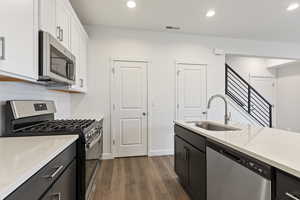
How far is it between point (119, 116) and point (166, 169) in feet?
4.82

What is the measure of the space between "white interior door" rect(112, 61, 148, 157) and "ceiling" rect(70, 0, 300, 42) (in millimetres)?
918

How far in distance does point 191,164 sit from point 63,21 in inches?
92.3

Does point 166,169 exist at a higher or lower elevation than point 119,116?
lower

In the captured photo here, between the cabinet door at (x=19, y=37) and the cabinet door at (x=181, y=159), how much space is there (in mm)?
1835

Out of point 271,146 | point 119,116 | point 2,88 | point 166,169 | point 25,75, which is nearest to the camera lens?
point 271,146

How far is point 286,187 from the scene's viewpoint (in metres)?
0.82

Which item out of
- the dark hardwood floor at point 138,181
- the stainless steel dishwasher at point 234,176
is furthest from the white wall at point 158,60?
the stainless steel dishwasher at point 234,176

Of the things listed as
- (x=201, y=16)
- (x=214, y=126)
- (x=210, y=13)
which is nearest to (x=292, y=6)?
(x=210, y=13)

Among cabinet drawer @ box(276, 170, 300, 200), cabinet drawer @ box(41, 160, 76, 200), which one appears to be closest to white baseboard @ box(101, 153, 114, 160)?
cabinet drawer @ box(41, 160, 76, 200)

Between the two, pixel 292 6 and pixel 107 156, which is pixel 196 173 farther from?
pixel 292 6

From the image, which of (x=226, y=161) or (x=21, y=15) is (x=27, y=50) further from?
(x=226, y=161)

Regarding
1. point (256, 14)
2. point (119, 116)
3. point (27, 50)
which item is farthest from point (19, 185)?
point (256, 14)

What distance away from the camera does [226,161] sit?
1.30 meters

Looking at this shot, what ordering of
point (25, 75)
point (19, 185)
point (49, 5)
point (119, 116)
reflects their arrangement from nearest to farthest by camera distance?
point (19, 185)
point (25, 75)
point (49, 5)
point (119, 116)
